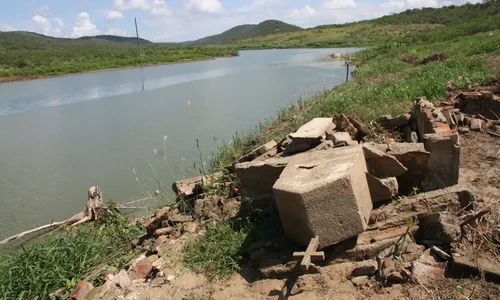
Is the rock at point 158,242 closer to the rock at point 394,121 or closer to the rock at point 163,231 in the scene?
the rock at point 163,231

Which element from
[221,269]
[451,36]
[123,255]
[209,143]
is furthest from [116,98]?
[451,36]

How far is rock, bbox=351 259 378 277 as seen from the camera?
3057 millimetres

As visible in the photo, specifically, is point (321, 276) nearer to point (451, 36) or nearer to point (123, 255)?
point (123, 255)

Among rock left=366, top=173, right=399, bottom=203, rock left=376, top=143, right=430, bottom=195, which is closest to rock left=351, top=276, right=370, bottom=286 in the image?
rock left=366, top=173, right=399, bottom=203

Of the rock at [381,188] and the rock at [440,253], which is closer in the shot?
the rock at [440,253]

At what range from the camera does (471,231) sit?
3133 mm

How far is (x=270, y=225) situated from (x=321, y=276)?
38.6 inches

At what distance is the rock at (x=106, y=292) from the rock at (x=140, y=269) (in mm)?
215

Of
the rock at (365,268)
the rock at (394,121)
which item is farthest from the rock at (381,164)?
the rock at (394,121)

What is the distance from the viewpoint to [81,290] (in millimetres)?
3658

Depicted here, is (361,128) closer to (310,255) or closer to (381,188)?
(381,188)

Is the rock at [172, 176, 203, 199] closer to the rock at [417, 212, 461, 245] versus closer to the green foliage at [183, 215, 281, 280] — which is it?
the green foliage at [183, 215, 281, 280]

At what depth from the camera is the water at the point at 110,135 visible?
22.8 feet

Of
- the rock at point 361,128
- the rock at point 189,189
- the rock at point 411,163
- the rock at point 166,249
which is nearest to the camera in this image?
the rock at point 411,163
